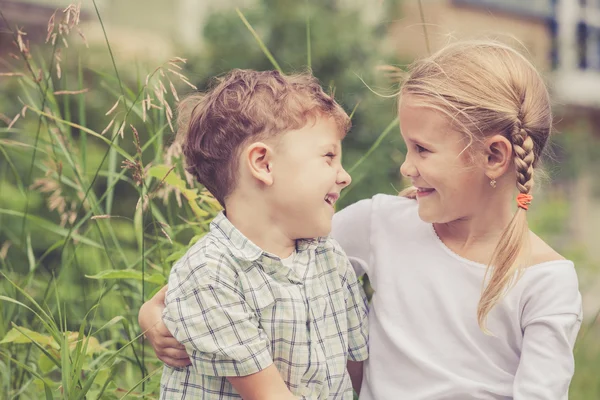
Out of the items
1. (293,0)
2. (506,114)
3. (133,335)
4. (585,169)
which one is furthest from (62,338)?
(585,169)

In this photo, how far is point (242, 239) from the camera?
1.86 m

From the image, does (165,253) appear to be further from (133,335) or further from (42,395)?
(42,395)

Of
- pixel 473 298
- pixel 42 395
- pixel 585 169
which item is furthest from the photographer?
pixel 585 169

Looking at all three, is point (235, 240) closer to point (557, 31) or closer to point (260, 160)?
point (260, 160)

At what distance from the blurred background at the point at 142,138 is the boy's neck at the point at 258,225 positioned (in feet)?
0.73

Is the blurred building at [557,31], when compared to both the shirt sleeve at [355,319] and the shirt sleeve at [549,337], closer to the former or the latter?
the shirt sleeve at [355,319]

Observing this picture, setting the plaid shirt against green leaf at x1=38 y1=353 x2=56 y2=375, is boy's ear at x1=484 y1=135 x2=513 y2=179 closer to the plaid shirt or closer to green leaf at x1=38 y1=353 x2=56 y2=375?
the plaid shirt

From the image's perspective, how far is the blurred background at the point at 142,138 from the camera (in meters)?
2.20

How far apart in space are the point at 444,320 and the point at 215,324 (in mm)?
610

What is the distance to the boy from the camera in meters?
1.77

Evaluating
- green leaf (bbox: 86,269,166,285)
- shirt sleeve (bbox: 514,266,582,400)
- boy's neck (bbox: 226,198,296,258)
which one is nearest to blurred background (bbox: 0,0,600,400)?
green leaf (bbox: 86,269,166,285)

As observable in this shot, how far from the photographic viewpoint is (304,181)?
187cm

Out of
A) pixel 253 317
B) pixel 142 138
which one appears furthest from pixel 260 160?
pixel 142 138

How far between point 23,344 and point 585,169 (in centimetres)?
946
